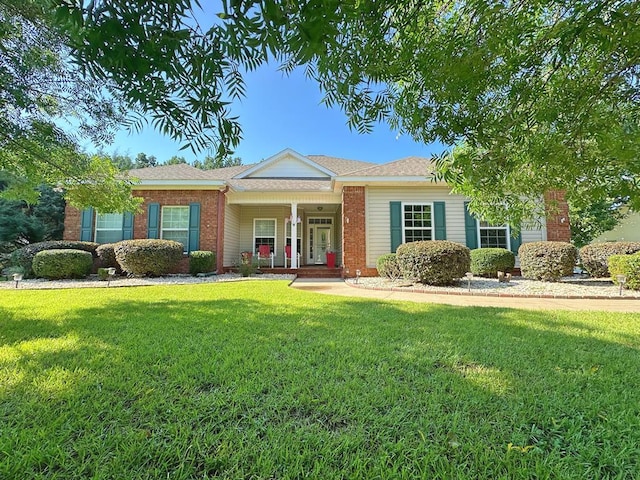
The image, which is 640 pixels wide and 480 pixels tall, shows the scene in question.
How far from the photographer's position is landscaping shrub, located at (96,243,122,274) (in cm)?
1109

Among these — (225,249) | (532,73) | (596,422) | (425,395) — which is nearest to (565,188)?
(532,73)

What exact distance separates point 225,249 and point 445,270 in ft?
27.5

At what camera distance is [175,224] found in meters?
12.1

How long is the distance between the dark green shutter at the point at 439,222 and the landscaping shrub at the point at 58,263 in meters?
11.9

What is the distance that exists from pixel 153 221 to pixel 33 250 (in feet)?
12.4

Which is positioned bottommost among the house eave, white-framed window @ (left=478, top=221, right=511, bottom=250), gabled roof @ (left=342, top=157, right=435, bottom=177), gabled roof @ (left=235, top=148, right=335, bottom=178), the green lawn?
the green lawn

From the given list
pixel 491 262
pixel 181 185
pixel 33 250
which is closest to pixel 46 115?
pixel 181 185

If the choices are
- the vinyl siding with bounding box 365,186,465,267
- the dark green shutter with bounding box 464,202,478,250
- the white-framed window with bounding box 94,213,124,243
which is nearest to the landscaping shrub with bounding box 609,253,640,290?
the dark green shutter with bounding box 464,202,478,250

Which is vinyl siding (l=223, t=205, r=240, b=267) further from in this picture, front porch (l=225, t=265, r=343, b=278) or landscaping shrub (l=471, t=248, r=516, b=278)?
landscaping shrub (l=471, t=248, r=516, b=278)

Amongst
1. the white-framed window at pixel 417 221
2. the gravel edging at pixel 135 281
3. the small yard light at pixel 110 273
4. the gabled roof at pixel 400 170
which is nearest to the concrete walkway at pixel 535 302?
the white-framed window at pixel 417 221

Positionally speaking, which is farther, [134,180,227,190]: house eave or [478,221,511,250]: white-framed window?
[134,180,227,190]: house eave

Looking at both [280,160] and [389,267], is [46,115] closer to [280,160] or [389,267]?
[389,267]

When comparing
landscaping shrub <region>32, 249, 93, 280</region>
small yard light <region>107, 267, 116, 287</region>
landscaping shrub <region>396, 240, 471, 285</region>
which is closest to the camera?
landscaping shrub <region>396, 240, 471, 285</region>

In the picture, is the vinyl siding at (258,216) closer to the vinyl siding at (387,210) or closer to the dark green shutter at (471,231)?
the vinyl siding at (387,210)
